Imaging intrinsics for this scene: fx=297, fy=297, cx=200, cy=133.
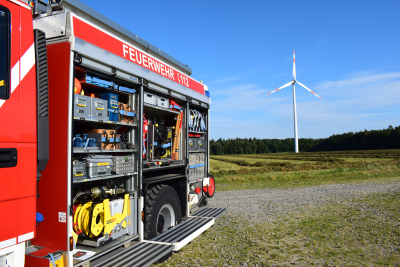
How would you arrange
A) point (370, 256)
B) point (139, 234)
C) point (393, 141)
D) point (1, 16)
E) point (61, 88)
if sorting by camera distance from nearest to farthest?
point (1, 16) → point (61, 88) → point (139, 234) → point (370, 256) → point (393, 141)

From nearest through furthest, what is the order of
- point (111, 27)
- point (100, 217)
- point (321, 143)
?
1. point (100, 217)
2. point (111, 27)
3. point (321, 143)

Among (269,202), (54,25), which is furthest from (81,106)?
(269,202)

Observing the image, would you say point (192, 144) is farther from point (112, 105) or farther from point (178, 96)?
point (112, 105)

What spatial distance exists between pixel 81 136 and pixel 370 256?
5.24 metres

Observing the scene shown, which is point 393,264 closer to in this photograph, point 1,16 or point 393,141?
point 1,16

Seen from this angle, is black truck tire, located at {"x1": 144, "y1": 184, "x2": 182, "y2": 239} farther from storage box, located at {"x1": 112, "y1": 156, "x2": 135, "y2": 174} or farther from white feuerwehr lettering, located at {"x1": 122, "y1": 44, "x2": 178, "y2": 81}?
white feuerwehr lettering, located at {"x1": 122, "y1": 44, "x2": 178, "y2": 81}

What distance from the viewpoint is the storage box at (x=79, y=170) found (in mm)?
3664

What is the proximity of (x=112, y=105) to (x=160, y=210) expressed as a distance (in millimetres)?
2094

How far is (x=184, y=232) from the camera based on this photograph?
5.54 metres

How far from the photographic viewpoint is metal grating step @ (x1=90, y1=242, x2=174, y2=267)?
393 cm

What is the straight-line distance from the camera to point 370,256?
17.1ft

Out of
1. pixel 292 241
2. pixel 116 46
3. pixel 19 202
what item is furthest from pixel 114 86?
pixel 292 241

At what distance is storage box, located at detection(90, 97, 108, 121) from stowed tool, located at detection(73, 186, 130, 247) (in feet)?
3.41

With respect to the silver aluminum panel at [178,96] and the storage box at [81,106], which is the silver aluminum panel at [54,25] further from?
the silver aluminum panel at [178,96]
